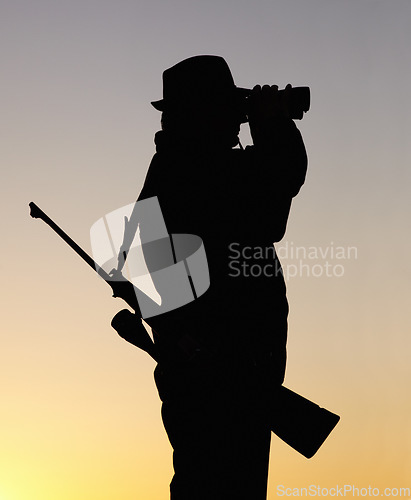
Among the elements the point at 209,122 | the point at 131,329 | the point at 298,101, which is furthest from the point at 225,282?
the point at 298,101

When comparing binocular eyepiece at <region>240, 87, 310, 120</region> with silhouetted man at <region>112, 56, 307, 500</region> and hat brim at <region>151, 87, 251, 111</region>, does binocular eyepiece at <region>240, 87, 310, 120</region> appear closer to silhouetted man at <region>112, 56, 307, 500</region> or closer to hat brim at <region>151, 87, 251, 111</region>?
silhouetted man at <region>112, 56, 307, 500</region>

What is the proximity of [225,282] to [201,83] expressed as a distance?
1055mm

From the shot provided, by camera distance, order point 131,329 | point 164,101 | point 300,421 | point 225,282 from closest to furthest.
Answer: point 131,329 < point 300,421 < point 225,282 < point 164,101

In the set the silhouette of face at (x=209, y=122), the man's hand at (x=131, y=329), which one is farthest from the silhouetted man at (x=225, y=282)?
the man's hand at (x=131, y=329)

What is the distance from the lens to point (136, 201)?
14.1 ft

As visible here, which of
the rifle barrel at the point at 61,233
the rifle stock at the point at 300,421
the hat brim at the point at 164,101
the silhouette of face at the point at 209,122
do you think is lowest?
the rifle stock at the point at 300,421

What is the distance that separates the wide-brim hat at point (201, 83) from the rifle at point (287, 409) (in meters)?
0.92

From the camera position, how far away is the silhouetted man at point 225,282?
3.97m

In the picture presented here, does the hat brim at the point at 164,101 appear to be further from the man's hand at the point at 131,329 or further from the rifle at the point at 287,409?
the man's hand at the point at 131,329

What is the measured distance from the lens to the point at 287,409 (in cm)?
396

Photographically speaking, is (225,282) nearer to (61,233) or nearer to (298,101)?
(61,233)

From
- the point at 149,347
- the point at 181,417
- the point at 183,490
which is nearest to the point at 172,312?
the point at 149,347

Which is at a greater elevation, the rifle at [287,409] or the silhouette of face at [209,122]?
the silhouette of face at [209,122]

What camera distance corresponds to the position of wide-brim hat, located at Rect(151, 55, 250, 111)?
4.11m
